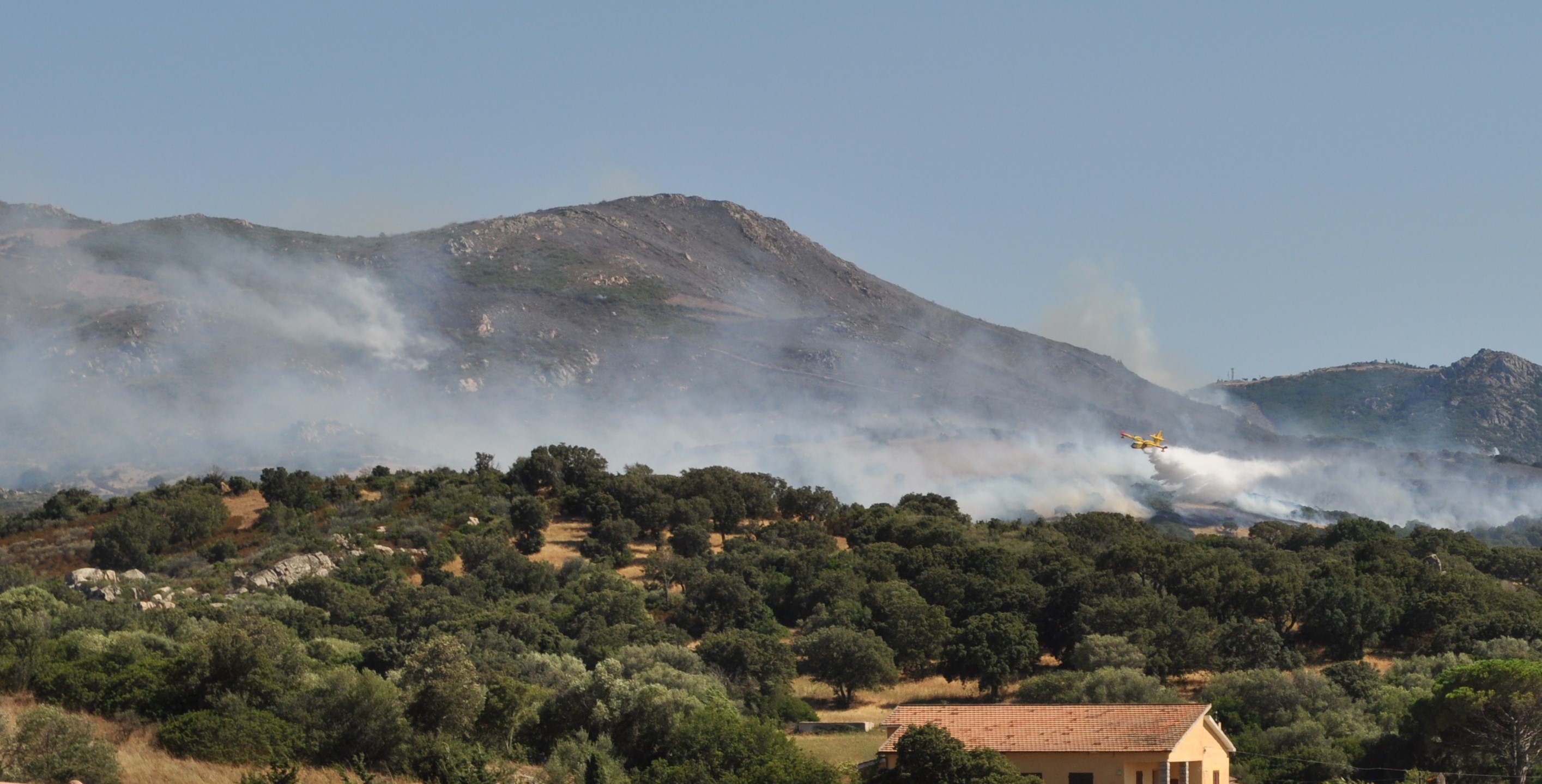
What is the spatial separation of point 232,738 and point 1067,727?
70.9 ft

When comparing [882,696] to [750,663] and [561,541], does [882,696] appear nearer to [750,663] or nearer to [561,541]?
[750,663]

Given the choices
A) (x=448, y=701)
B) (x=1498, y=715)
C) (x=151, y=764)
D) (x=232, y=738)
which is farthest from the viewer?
(x=1498, y=715)

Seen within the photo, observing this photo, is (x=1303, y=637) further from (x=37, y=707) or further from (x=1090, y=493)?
(x=1090, y=493)

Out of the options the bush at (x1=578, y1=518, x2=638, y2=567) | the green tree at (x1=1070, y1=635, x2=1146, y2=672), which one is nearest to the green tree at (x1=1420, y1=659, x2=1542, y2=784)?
the green tree at (x1=1070, y1=635, x2=1146, y2=672)

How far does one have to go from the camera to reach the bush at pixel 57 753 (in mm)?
32469

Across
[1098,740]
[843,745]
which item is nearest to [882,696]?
[843,745]

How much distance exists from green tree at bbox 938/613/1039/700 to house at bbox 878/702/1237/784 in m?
20.4

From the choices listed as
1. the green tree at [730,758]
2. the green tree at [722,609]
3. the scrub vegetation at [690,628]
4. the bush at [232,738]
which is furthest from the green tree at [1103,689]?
the bush at [232,738]

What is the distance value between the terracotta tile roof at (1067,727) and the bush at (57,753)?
18872mm

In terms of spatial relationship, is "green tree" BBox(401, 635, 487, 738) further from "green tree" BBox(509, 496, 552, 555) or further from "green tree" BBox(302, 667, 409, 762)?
"green tree" BBox(509, 496, 552, 555)

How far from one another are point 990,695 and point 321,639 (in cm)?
2662

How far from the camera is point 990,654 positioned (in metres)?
64.0

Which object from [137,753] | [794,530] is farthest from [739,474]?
[137,753]

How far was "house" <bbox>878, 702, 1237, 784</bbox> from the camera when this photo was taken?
39750mm
